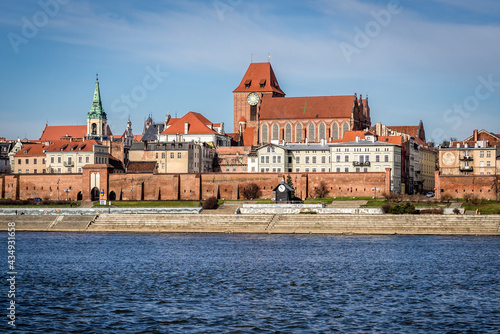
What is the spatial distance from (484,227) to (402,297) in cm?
3507

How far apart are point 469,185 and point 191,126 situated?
52.9m

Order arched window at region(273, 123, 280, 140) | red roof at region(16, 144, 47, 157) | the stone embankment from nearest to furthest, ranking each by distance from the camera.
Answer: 1. the stone embankment
2. red roof at region(16, 144, 47, 157)
3. arched window at region(273, 123, 280, 140)

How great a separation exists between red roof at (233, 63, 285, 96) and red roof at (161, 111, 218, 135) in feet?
35.0

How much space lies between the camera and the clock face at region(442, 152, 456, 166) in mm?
100125

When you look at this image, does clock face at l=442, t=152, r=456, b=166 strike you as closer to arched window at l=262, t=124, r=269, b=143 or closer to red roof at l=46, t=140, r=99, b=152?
arched window at l=262, t=124, r=269, b=143

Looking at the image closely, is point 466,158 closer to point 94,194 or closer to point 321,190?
point 321,190

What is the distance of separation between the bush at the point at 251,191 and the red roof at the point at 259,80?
41.5 meters

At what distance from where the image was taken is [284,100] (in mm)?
129250

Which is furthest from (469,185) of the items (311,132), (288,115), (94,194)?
(94,194)

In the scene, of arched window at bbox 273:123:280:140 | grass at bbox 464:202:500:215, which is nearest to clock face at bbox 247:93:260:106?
arched window at bbox 273:123:280:140

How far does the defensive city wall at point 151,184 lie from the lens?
93875mm

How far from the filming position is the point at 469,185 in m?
87.4

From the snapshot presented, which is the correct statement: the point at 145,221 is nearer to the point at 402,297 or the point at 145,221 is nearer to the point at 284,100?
the point at 402,297

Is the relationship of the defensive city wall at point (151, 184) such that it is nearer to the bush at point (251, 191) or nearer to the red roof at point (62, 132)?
the bush at point (251, 191)
